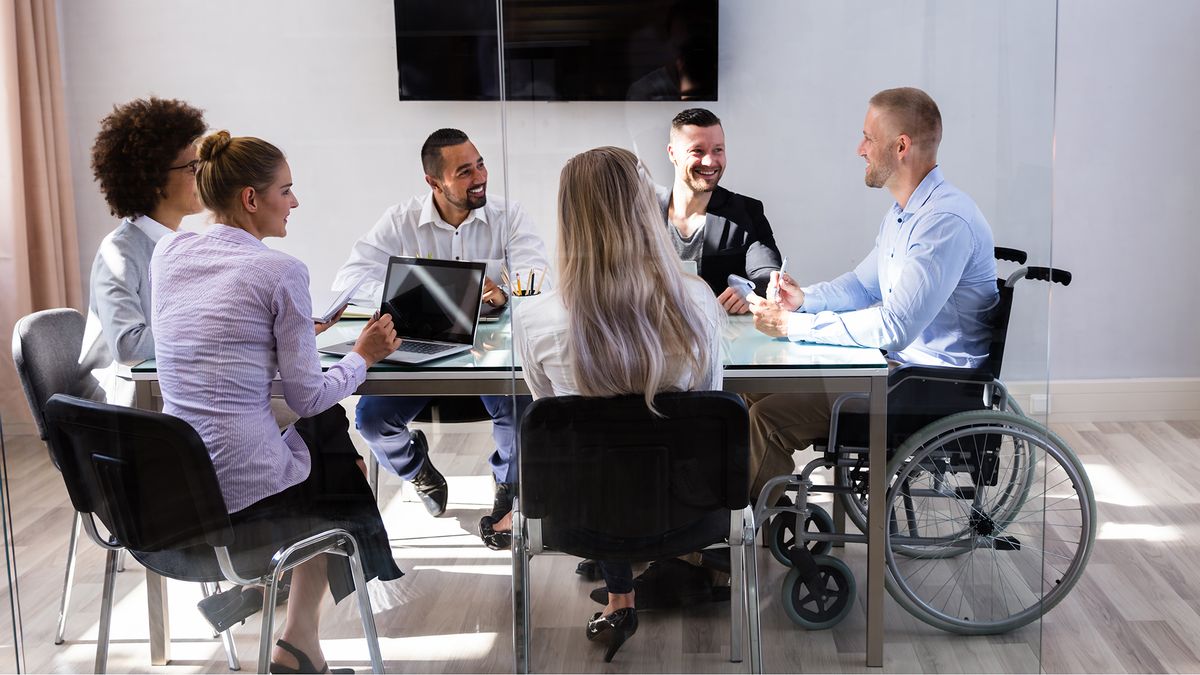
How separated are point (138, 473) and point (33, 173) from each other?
0.66 metres

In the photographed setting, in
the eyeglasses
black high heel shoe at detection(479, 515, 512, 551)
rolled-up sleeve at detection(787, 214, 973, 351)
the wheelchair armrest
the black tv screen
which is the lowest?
black high heel shoe at detection(479, 515, 512, 551)

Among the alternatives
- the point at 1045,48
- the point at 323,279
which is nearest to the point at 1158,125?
the point at 1045,48

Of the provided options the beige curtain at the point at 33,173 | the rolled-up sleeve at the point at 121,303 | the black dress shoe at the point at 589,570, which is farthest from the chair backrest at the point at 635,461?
the beige curtain at the point at 33,173

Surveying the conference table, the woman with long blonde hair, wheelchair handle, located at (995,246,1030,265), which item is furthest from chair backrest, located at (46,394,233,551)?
wheelchair handle, located at (995,246,1030,265)

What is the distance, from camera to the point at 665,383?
1922 mm

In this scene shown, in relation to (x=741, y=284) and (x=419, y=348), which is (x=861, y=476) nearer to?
(x=741, y=284)

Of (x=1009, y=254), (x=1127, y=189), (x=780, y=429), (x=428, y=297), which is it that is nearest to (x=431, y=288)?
(x=428, y=297)

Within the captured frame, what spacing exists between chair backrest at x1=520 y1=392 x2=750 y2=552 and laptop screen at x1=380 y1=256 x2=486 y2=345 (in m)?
0.30

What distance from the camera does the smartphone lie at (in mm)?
2094

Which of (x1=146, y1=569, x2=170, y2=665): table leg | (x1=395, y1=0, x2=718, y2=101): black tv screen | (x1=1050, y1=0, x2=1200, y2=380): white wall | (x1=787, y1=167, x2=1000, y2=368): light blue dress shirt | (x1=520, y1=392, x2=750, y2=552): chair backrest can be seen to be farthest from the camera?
(x1=1050, y1=0, x2=1200, y2=380): white wall

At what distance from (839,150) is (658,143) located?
1.16 feet

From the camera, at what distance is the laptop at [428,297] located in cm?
214

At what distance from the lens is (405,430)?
221cm

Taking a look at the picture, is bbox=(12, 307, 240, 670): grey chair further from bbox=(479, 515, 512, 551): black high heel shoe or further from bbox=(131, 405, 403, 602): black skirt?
bbox=(479, 515, 512, 551): black high heel shoe
